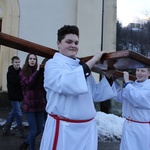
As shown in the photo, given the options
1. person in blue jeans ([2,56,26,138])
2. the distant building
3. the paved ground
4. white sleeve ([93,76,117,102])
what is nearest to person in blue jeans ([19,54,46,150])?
the paved ground

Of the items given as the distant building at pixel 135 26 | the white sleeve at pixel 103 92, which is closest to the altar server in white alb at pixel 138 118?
the white sleeve at pixel 103 92

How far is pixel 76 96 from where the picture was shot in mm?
2402

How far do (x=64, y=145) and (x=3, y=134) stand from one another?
4.00m

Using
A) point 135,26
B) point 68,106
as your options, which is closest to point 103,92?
point 68,106

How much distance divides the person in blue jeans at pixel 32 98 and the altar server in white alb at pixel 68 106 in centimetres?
193

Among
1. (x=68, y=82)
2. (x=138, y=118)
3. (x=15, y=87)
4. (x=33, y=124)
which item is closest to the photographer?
(x=68, y=82)

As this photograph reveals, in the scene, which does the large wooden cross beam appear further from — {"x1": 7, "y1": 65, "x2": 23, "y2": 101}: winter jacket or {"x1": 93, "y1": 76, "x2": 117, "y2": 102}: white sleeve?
{"x1": 7, "y1": 65, "x2": 23, "y2": 101}: winter jacket

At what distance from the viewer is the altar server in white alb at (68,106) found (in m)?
2.33

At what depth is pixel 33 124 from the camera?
4.50 metres

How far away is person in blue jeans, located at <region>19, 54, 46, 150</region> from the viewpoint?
4477 mm

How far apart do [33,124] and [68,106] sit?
2.26m

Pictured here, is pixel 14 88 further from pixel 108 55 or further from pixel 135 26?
pixel 135 26

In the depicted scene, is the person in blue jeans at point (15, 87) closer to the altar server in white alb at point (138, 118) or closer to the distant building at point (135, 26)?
the altar server in white alb at point (138, 118)

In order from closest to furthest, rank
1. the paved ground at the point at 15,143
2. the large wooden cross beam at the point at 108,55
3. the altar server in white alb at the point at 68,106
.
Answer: the large wooden cross beam at the point at 108,55 → the altar server in white alb at the point at 68,106 → the paved ground at the point at 15,143
